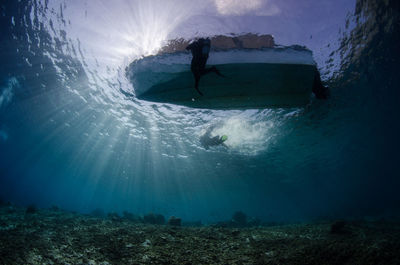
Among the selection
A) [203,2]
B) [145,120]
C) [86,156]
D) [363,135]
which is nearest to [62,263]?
[203,2]

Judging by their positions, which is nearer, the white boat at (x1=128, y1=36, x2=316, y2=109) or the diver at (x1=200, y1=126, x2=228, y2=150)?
the white boat at (x1=128, y1=36, x2=316, y2=109)

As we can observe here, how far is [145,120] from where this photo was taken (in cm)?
1816

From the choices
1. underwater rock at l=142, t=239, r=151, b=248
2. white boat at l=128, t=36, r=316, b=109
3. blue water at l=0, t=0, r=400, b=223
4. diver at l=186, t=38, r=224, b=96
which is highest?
blue water at l=0, t=0, r=400, b=223

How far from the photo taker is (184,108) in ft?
47.7

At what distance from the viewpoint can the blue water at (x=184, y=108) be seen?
7.57 meters

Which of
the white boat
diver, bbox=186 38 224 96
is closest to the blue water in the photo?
the white boat

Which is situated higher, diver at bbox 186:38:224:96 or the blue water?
the blue water

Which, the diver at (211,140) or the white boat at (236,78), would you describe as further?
the diver at (211,140)

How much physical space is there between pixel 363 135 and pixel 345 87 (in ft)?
45.3

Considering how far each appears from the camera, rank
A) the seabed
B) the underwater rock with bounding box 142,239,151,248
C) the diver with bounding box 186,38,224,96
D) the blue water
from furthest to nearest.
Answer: the blue water → the diver with bounding box 186,38,224,96 → the underwater rock with bounding box 142,239,151,248 → the seabed

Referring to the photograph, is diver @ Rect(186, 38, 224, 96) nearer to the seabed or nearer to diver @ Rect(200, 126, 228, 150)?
the seabed

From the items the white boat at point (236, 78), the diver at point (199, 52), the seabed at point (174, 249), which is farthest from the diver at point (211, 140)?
the seabed at point (174, 249)

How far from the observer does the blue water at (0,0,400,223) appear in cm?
757

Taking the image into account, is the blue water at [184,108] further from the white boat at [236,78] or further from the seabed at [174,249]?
the seabed at [174,249]
